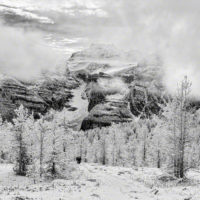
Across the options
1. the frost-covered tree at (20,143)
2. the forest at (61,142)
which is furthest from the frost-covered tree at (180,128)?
the frost-covered tree at (20,143)

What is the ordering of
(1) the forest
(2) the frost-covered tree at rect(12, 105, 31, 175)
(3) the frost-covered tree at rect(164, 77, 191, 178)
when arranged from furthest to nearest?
(2) the frost-covered tree at rect(12, 105, 31, 175) → (1) the forest → (3) the frost-covered tree at rect(164, 77, 191, 178)

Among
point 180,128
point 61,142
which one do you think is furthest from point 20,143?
point 180,128

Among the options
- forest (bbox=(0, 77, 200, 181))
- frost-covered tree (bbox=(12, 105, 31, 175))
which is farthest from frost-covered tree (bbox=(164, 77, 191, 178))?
frost-covered tree (bbox=(12, 105, 31, 175))

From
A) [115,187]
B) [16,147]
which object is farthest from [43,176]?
[115,187]

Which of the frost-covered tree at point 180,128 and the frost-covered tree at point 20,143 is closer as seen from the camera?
the frost-covered tree at point 180,128

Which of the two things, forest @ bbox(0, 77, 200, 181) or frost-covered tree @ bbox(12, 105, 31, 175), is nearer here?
forest @ bbox(0, 77, 200, 181)

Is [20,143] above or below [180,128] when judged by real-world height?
below

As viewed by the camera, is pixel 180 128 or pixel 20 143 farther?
pixel 20 143

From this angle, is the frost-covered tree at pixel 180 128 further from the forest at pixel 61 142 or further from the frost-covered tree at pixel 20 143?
the frost-covered tree at pixel 20 143

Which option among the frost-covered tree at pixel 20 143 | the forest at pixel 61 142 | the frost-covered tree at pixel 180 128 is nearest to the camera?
the frost-covered tree at pixel 180 128

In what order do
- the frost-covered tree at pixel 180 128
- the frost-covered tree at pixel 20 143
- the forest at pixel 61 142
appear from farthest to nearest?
the frost-covered tree at pixel 20 143, the forest at pixel 61 142, the frost-covered tree at pixel 180 128

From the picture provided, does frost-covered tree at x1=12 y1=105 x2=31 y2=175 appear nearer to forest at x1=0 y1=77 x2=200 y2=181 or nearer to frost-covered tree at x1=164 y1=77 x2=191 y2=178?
forest at x1=0 y1=77 x2=200 y2=181

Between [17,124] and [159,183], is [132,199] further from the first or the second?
[17,124]

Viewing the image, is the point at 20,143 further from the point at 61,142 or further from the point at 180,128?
the point at 180,128
